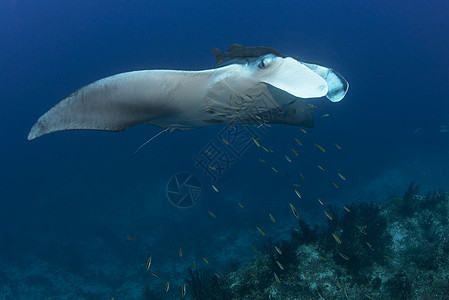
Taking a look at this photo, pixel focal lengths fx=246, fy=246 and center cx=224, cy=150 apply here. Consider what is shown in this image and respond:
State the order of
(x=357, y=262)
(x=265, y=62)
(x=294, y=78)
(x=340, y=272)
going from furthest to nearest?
(x=357, y=262), (x=340, y=272), (x=265, y=62), (x=294, y=78)

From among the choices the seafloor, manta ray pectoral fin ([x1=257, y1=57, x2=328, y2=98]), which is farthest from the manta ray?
the seafloor

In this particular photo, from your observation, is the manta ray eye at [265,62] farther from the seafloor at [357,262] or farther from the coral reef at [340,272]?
the seafloor at [357,262]

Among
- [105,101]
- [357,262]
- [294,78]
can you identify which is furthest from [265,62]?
[357,262]

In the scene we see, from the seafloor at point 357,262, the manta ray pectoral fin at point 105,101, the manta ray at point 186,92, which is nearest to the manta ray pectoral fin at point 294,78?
the manta ray at point 186,92

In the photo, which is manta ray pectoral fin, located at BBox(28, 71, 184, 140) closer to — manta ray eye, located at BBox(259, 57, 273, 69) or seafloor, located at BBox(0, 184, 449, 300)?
manta ray eye, located at BBox(259, 57, 273, 69)

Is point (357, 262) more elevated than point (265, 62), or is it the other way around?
point (265, 62)

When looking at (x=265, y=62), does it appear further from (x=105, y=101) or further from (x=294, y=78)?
(x=105, y=101)

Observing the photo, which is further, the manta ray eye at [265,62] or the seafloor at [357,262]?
the seafloor at [357,262]

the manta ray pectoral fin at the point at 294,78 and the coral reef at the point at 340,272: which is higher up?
the manta ray pectoral fin at the point at 294,78

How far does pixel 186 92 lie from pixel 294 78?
4.10 feet

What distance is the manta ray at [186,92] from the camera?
2428mm

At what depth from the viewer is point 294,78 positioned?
2174mm

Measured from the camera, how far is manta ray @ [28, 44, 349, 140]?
243 centimetres

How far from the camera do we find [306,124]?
429 centimetres
